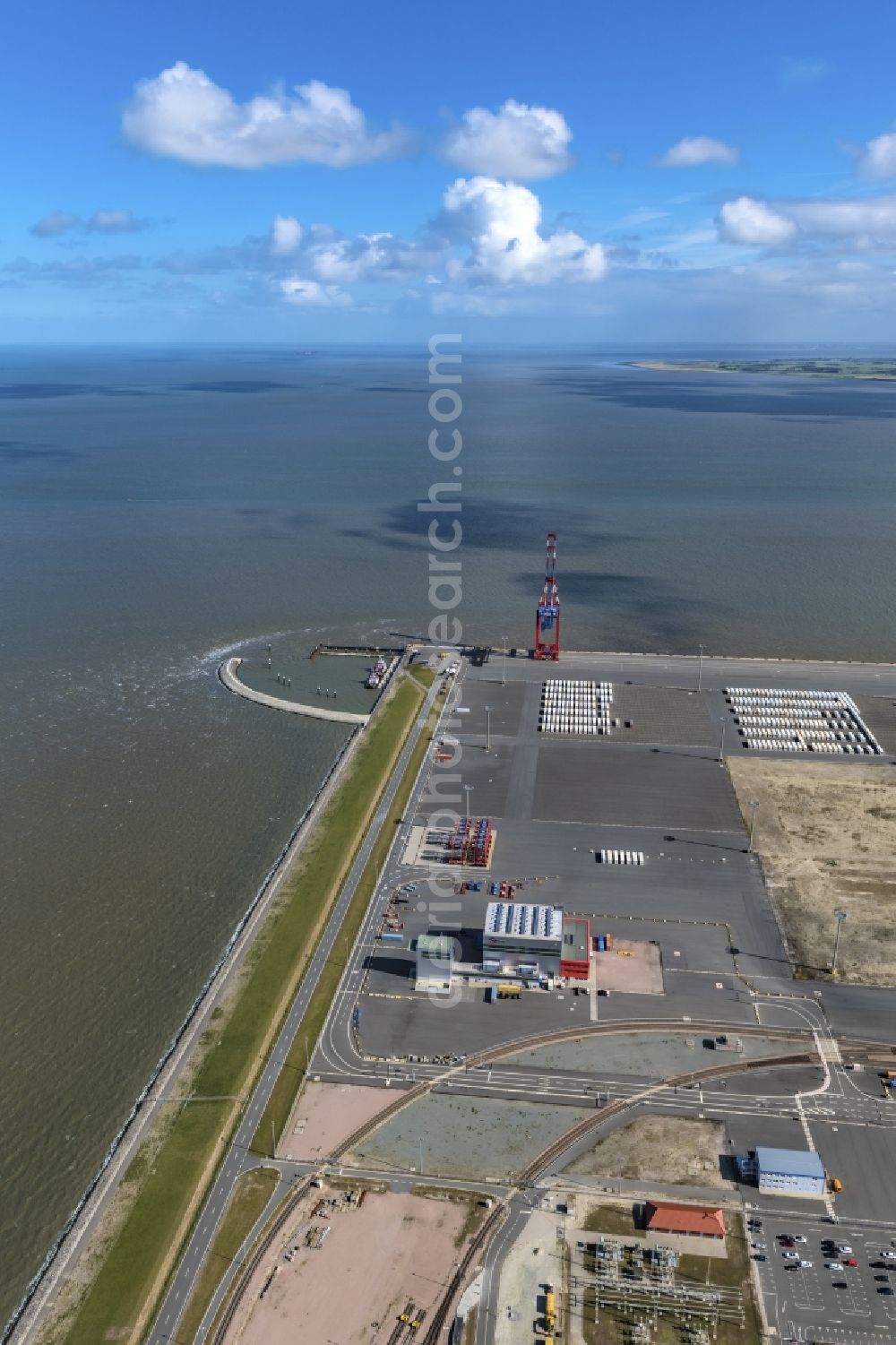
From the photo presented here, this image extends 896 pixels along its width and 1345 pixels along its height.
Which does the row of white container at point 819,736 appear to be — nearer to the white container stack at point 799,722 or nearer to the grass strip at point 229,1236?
the white container stack at point 799,722

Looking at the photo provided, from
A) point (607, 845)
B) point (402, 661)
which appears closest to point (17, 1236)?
point (607, 845)

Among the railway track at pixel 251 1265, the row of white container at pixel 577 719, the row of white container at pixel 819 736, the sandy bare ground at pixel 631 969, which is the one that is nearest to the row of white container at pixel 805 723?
the row of white container at pixel 819 736

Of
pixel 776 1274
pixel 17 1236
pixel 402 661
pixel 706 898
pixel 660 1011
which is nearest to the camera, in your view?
pixel 776 1274

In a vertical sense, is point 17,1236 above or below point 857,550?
below

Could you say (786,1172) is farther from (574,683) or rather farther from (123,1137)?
(574,683)

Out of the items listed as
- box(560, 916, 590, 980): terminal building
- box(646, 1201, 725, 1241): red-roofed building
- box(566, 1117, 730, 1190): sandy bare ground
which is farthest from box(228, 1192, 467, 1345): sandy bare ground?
box(560, 916, 590, 980): terminal building

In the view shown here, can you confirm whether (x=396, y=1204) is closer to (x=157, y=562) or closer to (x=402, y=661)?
(x=402, y=661)

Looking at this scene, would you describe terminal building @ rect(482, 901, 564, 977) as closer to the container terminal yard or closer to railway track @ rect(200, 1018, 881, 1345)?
the container terminal yard

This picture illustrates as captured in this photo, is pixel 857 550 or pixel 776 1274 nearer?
pixel 776 1274
